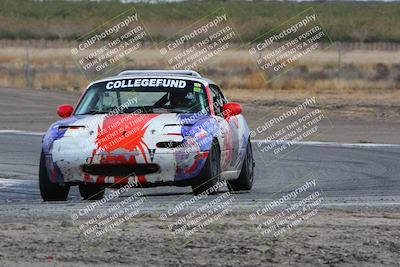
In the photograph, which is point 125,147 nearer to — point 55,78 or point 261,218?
point 261,218

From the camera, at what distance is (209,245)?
819 centimetres

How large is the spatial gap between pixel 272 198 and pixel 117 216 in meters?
2.85

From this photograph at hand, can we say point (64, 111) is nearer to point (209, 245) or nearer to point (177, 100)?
point (177, 100)

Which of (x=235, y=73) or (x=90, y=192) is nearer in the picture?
(x=90, y=192)

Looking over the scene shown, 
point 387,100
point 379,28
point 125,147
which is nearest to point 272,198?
point 125,147

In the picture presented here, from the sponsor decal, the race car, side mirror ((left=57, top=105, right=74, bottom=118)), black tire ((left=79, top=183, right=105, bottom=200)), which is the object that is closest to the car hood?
the race car

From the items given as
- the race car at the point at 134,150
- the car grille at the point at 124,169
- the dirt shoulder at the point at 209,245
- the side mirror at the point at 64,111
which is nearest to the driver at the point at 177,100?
the race car at the point at 134,150

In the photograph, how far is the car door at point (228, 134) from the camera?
501 inches

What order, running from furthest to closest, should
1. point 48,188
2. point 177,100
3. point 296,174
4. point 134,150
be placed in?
point 296,174
point 177,100
point 48,188
point 134,150

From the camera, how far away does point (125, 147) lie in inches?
460

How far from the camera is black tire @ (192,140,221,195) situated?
468 inches

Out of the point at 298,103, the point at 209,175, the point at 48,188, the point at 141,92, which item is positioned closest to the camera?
the point at 209,175

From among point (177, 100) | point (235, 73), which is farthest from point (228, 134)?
point (235, 73)

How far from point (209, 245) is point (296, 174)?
8.32 meters
